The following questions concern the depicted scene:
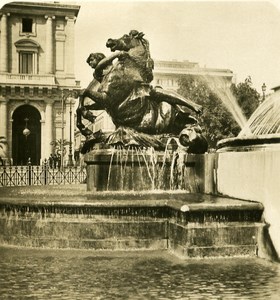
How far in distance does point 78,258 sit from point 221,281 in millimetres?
2147

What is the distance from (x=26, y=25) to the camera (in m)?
57.2

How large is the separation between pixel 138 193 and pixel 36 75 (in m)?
47.8

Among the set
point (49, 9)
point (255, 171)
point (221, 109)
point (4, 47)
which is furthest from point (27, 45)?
point (255, 171)

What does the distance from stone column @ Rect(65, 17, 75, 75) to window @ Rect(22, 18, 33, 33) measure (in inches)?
155

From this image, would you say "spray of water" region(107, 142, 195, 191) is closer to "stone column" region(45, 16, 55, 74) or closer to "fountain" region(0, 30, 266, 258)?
"fountain" region(0, 30, 266, 258)

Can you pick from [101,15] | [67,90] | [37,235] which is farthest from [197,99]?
[37,235]

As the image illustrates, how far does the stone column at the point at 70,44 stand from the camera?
5759cm

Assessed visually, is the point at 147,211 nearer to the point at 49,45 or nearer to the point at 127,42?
the point at 127,42

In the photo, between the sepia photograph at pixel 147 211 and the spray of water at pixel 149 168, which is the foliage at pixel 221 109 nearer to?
the sepia photograph at pixel 147 211

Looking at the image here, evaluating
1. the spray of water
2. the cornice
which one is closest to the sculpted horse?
the spray of water

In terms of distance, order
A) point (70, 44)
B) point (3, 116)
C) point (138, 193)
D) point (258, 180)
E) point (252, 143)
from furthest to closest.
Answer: point (70, 44) → point (3, 116) → point (138, 193) → point (252, 143) → point (258, 180)

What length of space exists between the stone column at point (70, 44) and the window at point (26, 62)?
12.6 feet

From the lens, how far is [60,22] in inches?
2283

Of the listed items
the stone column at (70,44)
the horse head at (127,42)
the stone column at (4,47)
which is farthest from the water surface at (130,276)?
the stone column at (70,44)
